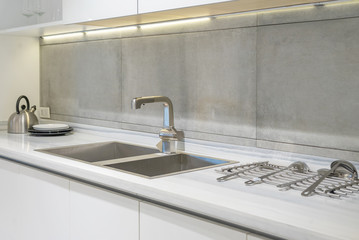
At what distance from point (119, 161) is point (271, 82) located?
30.1 inches

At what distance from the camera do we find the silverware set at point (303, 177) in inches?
53.7

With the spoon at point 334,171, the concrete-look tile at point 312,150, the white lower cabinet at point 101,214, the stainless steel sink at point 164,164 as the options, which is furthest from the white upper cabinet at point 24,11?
the spoon at point 334,171

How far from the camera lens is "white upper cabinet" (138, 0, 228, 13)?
5.58ft

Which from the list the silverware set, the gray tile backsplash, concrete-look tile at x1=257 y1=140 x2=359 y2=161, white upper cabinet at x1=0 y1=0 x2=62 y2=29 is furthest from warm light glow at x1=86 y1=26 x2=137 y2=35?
the silverware set

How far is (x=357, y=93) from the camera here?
1.67 metres

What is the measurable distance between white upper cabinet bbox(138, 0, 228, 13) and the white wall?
1515mm

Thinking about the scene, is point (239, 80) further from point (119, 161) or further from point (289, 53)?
point (119, 161)

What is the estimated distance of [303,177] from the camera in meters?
1.56

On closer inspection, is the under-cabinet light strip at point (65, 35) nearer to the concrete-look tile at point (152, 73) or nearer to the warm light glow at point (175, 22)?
the concrete-look tile at point (152, 73)

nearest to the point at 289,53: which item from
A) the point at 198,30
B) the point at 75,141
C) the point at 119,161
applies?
the point at 198,30

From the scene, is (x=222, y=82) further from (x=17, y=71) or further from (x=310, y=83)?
(x=17, y=71)

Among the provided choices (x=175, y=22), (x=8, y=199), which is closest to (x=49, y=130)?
(x=8, y=199)

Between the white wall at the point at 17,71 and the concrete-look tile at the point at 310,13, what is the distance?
1.92m

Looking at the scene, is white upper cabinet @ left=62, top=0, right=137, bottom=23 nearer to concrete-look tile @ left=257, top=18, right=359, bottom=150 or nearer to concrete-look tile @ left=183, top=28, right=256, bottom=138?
concrete-look tile @ left=183, top=28, right=256, bottom=138
